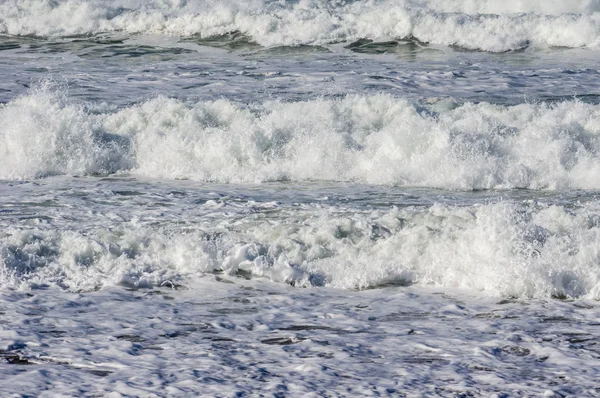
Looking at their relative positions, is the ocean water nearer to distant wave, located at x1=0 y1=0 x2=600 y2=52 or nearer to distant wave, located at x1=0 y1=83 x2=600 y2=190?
distant wave, located at x1=0 y1=83 x2=600 y2=190

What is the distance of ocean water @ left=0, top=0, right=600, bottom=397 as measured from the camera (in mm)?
6156

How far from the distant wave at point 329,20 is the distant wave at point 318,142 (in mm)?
7941

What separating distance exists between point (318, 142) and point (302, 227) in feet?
13.6

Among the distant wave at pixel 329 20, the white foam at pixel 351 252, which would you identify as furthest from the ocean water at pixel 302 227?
the distant wave at pixel 329 20

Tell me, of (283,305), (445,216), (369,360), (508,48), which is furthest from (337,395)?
(508,48)

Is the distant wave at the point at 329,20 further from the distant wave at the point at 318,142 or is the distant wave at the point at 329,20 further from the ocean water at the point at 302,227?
the distant wave at the point at 318,142

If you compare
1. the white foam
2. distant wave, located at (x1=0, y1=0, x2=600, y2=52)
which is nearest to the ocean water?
the white foam

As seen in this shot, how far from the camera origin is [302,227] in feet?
29.3

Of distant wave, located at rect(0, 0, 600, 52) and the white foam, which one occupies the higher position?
distant wave, located at rect(0, 0, 600, 52)

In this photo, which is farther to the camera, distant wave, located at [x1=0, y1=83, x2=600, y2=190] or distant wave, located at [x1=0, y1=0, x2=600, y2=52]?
distant wave, located at [x1=0, y1=0, x2=600, y2=52]

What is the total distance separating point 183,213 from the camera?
391 inches

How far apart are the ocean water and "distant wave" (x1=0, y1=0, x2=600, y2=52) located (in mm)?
1847

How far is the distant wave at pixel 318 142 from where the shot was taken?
12.0 meters

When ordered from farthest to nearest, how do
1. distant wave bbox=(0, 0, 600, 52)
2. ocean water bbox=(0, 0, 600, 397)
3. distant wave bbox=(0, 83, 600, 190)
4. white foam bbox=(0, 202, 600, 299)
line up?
distant wave bbox=(0, 0, 600, 52) < distant wave bbox=(0, 83, 600, 190) < white foam bbox=(0, 202, 600, 299) < ocean water bbox=(0, 0, 600, 397)
